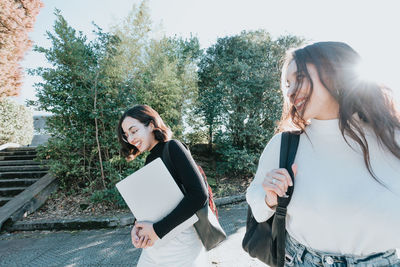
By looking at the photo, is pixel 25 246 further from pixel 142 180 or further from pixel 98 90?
pixel 142 180

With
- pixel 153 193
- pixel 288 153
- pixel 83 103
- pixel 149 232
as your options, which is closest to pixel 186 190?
pixel 153 193

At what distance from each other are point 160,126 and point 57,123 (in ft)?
17.2

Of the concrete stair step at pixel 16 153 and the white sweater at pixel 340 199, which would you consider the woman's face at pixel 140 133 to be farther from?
the concrete stair step at pixel 16 153

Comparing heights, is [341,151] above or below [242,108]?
above

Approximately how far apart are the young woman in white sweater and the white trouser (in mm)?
568

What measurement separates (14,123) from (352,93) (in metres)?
15.2

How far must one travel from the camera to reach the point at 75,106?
18.2 feet

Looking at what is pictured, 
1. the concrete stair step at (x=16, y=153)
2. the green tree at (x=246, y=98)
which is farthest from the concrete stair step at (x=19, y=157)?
the green tree at (x=246, y=98)

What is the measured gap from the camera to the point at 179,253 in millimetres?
1442

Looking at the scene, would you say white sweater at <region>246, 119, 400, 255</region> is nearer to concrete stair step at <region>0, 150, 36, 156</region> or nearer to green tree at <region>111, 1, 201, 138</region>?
green tree at <region>111, 1, 201, 138</region>

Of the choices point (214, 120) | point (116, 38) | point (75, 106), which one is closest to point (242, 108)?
point (214, 120)

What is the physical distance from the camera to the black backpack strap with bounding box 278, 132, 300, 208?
40.8 inches

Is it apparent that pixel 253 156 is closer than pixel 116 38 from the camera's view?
No

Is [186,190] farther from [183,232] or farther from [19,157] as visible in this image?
[19,157]
